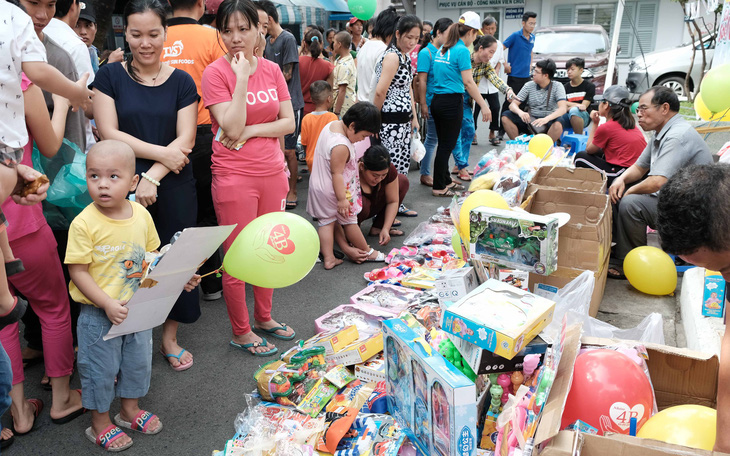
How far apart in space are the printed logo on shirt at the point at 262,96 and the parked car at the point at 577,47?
9454mm

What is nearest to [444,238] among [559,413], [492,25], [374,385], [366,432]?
[374,385]

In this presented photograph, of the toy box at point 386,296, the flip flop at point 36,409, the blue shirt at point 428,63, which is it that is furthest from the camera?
the blue shirt at point 428,63

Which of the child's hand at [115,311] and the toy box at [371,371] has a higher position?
the child's hand at [115,311]

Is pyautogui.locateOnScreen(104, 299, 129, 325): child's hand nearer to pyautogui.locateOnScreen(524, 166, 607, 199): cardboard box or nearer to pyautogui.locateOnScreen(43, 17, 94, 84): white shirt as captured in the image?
pyautogui.locateOnScreen(43, 17, 94, 84): white shirt

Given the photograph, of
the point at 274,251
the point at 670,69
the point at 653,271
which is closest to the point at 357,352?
the point at 274,251

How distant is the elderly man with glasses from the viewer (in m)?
3.95

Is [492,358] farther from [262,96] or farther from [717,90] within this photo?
[717,90]

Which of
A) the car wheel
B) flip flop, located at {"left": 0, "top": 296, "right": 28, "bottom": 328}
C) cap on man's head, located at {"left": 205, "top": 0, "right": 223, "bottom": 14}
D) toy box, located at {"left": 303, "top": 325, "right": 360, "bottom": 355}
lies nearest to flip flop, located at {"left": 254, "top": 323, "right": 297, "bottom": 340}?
toy box, located at {"left": 303, "top": 325, "right": 360, "bottom": 355}

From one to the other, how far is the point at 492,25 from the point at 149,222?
808 centimetres

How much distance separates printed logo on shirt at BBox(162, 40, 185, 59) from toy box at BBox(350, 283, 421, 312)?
182 centimetres

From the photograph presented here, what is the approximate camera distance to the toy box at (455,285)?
2631 mm

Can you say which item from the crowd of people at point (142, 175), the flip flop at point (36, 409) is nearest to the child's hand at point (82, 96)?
the crowd of people at point (142, 175)

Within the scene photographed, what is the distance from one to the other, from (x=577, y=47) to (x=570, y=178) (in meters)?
8.51

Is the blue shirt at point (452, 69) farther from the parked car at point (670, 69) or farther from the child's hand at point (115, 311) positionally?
the parked car at point (670, 69)
